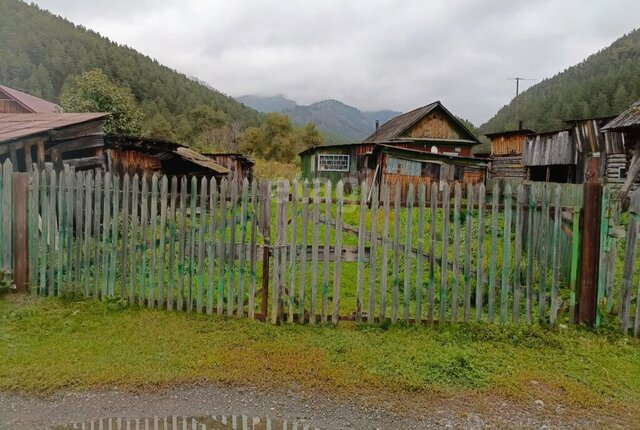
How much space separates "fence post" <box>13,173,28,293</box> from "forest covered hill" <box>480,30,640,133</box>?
215 feet

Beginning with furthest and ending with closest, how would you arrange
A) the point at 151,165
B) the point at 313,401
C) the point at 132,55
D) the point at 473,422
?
1. the point at 132,55
2. the point at 151,165
3. the point at 313,401
4. the point at 473,422

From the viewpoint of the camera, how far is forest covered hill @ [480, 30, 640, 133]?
235 ft

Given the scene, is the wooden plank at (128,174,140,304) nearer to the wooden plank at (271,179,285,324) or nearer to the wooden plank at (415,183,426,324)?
the wooden plank at (271,179,285,324)

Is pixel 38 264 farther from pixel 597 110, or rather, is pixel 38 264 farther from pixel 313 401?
pixel 597 110

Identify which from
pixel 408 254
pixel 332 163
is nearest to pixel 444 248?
pixel 408 254

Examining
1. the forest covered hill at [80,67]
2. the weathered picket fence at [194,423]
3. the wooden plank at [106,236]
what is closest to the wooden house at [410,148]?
the wooden plank at [106,236]

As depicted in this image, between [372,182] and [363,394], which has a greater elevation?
[372,182]

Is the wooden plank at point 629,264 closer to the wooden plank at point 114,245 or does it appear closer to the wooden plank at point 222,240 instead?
the wooden plank at point 222,240

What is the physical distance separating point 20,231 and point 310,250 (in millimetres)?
4289

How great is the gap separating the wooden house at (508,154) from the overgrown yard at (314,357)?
29.5 metres

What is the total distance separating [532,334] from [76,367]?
4.92m

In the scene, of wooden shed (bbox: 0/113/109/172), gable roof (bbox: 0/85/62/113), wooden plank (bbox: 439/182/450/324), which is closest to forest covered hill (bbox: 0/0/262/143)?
gable roof (bbox: 0/85/62/113)

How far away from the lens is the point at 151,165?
44.6ft

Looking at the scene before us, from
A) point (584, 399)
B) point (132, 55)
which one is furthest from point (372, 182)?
point (132, 55)
